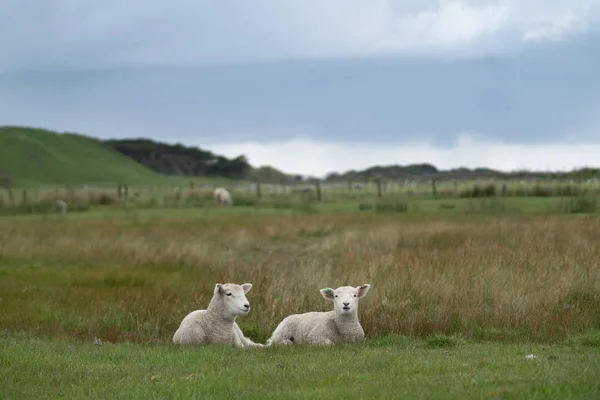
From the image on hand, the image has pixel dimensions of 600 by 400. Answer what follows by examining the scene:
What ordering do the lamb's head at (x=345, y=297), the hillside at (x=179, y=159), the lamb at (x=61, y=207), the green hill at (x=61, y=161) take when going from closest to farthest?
1. the lamb's head at (x=345, y=297)
2. the lamb at (x=61, y=207)
3. the green hill at (x=61, y=161)
4. the hillside at (x=179, y=159)

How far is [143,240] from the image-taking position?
31484 millimetres

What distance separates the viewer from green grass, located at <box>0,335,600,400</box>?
9.53 meters

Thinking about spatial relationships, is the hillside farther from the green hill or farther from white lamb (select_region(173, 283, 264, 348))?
white lamb (select_region(173, 283, 264, 348))

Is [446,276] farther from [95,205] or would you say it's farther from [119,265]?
[95,205]

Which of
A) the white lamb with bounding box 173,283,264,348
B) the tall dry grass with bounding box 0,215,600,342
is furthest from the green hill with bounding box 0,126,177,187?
the white lamb with bounding box 173,283,264,348

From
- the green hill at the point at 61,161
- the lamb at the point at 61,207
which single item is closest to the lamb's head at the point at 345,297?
the lamb at the point at 61,207

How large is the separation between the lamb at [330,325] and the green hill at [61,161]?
111053 mm

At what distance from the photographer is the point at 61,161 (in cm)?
14338

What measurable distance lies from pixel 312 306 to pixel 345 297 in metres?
3.44

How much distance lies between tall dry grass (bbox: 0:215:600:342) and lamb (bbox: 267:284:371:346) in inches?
39.3

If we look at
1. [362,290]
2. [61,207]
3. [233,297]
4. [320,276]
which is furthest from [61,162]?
[362,290]

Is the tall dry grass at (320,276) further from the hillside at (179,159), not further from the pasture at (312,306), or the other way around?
the hillside at (179,159)

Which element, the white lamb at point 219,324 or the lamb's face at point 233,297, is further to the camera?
the white lamb at point 219,324

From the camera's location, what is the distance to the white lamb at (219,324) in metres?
14.6
